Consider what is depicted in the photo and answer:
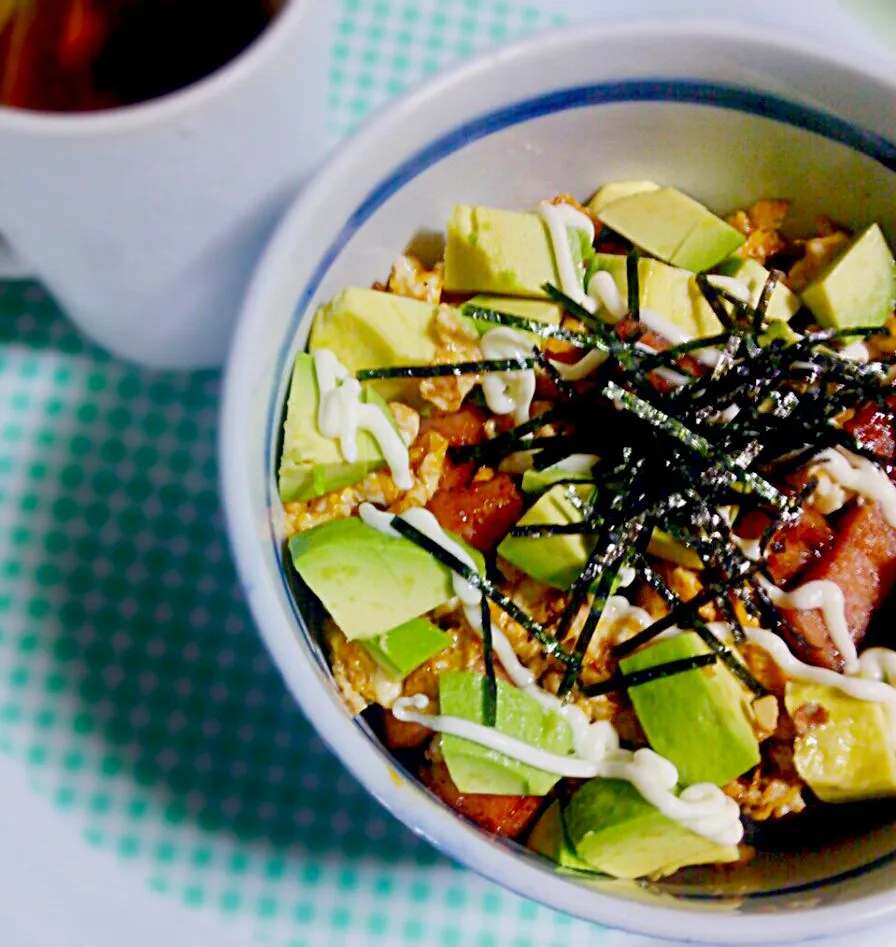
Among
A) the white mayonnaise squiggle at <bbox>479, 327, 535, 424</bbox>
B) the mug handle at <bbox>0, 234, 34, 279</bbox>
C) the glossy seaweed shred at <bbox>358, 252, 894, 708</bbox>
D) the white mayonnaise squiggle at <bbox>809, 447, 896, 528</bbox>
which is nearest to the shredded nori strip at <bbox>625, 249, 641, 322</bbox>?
the glossy seaweed shred at <bbox>358, 252, 894, 708</bbox>

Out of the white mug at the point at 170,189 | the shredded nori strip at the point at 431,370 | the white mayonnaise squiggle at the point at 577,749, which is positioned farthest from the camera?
the shredded nori strip at the point at 431,370

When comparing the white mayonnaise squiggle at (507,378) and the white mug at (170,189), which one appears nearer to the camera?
Answer: the white mug at (170,189)

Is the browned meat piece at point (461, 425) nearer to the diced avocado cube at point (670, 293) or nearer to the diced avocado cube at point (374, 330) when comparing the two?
the diced avocado cube at point (374, 330)

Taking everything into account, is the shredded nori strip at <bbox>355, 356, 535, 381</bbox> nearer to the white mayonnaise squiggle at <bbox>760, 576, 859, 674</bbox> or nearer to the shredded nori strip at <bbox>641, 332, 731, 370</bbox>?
the shredded nori strip at <bbox>641, 332, 731, 370</bbox>

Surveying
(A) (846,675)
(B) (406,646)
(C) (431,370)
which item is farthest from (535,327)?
(A) (846,675)

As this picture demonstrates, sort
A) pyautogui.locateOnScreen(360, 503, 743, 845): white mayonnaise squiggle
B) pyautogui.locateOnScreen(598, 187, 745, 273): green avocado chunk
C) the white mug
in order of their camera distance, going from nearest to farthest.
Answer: the white mug → pyautogui.locateOnScreen(360, 503, 743, 845): white mayonnaise squiggle → pyautogui.locateOnScreen(598, 187, 745, 273): green avocado chunk

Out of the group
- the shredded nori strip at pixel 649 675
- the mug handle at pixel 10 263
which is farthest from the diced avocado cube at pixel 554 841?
the mug handle at pixel 10 263
